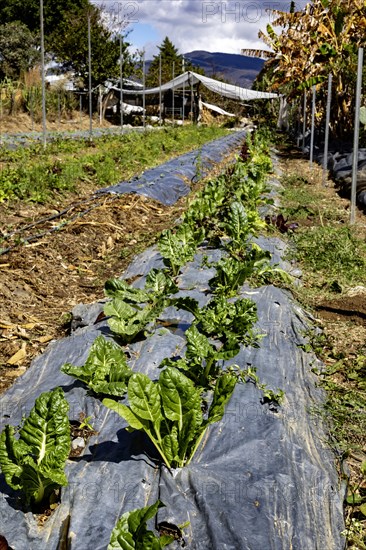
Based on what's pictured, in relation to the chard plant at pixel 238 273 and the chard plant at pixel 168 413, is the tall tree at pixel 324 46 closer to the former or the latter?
the chard plant at pixel 238 273

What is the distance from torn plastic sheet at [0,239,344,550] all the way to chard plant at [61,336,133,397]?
0.37ft

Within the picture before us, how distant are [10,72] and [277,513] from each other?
102 feet

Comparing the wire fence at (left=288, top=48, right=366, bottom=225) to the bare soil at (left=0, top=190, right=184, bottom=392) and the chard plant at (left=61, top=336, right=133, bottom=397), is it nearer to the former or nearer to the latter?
the bare soil at (left=0, top=190, right=184, bottom=392)

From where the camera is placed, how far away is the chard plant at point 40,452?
2523mm

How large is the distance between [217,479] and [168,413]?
37 centimetres

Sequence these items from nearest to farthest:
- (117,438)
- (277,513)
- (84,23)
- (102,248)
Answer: (277,513) < (117,438) < (102,248) < (84,23)

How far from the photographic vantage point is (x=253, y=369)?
12.1 ft

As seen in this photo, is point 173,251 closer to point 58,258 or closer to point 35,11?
point 58,258

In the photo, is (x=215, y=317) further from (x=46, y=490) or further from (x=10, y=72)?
(x=10, y=72)

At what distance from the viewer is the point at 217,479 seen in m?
2.64

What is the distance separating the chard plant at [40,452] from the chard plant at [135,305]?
1.31 m

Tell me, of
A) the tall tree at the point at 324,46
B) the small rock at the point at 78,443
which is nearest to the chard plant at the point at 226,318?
the small rock at the point at 78,443

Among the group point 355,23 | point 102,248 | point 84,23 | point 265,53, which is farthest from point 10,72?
point 102,248

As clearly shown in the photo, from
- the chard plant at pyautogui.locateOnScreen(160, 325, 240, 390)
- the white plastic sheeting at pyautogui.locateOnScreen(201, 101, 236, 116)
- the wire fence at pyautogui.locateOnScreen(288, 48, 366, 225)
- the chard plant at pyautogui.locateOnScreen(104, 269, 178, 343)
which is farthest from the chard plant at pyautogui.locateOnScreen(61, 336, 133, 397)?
the white plastic sheeting at pyautogui.locateOnScreen(201, 101, 236, 116)
